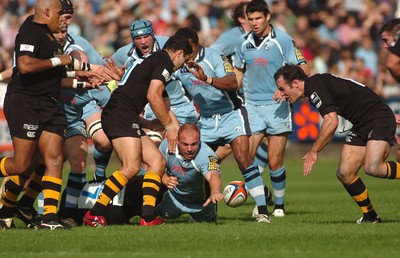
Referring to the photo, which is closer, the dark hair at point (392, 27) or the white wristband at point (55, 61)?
the white wristband at point (55, 61)

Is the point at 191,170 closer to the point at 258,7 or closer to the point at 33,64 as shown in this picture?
the point at 33,64

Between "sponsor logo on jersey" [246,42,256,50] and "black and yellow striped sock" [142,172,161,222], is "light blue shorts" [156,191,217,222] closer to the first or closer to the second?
"black and yellow striped sock" [142,172,161,222]

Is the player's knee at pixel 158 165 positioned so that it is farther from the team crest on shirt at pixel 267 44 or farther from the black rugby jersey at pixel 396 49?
the team crest on shirt at pixel 267 44

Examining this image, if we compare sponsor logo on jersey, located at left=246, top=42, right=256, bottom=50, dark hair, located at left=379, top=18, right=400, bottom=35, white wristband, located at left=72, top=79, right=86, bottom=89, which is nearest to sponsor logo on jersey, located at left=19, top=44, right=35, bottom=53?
white wristband, located at left=72, top=79, right=86, bottom=89

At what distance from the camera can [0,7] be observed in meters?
25.8

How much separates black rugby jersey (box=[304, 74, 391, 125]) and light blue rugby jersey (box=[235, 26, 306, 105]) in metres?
2.33

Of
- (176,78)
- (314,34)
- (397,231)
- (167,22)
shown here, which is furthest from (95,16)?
(397,231)

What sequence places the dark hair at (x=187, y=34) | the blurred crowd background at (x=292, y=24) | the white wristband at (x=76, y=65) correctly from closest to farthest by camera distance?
the white wristband at (x=76, y=65)
the dark hair at (x=187, y=34)
the blurred crowd background at (x=292, y=24)

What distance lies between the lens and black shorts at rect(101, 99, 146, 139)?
41.0ft

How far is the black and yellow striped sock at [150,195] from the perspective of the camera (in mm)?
12602

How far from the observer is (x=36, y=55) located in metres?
11.8

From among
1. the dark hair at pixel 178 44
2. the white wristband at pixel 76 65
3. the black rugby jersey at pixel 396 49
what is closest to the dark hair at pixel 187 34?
the dark hair at pixel 178 44

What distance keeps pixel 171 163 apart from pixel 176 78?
262 centimetres

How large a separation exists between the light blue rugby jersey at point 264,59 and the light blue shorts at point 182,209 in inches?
114
